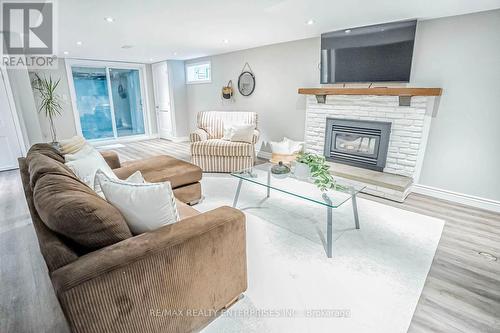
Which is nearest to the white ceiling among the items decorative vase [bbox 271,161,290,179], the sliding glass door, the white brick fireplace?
the white brick fireplace

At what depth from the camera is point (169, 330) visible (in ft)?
4.11

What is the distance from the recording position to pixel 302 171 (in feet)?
8.73

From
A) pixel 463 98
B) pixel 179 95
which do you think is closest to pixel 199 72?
pixel 179 95

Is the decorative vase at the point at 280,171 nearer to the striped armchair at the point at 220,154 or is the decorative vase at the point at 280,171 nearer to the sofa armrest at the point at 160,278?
the striped armchair at the point at 220,154

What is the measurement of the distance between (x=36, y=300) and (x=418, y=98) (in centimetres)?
411

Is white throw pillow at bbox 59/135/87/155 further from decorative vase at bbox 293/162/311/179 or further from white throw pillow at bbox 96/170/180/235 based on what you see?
decorative vase at bbox 293/162/311/179

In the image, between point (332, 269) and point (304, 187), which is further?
point (304, 187)

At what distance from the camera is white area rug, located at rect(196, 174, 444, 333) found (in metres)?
1.51

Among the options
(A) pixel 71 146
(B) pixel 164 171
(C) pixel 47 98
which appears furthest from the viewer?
(C) pixel 47 98

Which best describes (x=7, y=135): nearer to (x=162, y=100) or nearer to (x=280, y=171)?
(x=162, y=100)

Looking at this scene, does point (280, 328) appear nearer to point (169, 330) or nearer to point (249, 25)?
point (169, 330)

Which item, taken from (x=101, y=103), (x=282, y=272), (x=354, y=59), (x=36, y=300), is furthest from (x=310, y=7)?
(x=101, y=103)

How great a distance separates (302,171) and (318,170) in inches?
11.7

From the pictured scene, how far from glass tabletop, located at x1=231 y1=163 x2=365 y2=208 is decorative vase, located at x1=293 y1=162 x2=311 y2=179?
0.04 meters
